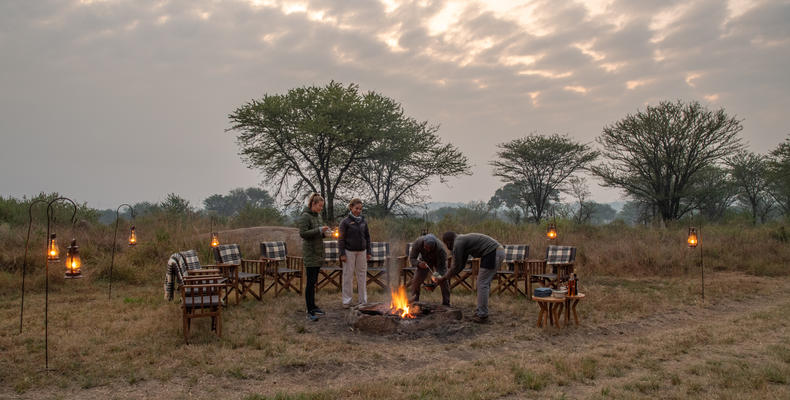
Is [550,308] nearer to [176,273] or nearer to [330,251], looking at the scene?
[330,251]

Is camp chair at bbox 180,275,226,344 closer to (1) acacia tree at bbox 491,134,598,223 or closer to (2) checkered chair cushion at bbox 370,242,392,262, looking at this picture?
(2) checkered chair cushion at bbox 370,242,392,262

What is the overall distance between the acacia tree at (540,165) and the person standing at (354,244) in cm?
1865

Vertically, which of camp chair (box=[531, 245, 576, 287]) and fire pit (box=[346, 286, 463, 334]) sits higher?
camp chair (box=[531, 245, 576, 287])

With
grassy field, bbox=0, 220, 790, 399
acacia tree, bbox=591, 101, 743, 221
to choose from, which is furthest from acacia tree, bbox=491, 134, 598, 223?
grassy field, bbox=0, 220, 790, 399

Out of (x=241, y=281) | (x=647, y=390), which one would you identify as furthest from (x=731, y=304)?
(x=241, y=281)

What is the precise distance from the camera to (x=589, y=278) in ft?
30.7

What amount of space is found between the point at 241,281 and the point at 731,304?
22.4ft

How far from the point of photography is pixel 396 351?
4.66 m

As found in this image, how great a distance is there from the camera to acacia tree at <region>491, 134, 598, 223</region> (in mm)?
23297

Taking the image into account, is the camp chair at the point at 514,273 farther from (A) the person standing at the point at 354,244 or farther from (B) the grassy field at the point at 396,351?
(A) the person standing at the point at 354,244

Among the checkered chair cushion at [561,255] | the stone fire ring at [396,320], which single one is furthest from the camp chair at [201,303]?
the checkered chair cushion at [561,255]

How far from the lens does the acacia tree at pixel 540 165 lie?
2330 centimetres

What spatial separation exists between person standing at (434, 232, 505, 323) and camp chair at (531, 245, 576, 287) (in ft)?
5.51

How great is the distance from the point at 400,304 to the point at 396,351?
115 centimetres
